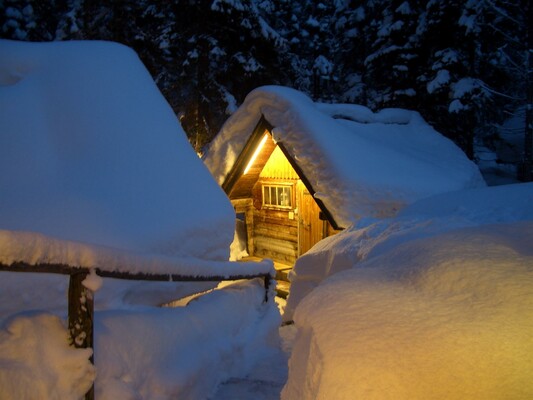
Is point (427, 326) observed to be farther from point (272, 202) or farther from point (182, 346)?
point (272, 202)

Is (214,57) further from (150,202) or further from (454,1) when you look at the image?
(150,202)

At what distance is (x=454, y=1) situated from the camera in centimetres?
1313

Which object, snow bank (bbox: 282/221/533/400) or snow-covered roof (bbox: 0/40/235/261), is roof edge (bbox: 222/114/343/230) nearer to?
snow-covered roof (bbox: 0/40/235/261)

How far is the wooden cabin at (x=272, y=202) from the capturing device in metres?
10.6

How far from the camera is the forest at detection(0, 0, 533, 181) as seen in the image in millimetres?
12992

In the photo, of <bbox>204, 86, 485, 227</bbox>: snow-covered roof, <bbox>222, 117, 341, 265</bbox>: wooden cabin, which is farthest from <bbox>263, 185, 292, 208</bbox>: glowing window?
<bbox>204, 86, 485, 227</bbox>: snow-covered roof

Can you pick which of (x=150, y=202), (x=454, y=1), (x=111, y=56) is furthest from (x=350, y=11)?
(x=150, y=202)

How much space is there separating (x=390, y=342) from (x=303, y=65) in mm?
22998

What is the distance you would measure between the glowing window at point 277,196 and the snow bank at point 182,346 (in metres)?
7.52

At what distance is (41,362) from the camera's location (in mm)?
1896

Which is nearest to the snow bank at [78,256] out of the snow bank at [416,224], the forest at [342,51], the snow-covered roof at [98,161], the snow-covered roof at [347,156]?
the snow-covered roof at [98,161]

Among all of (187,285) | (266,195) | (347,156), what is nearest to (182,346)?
(187,285)

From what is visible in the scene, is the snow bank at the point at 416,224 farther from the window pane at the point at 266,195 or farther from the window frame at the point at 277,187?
the window pane at the point at 266,195

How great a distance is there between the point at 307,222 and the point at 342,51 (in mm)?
15660
